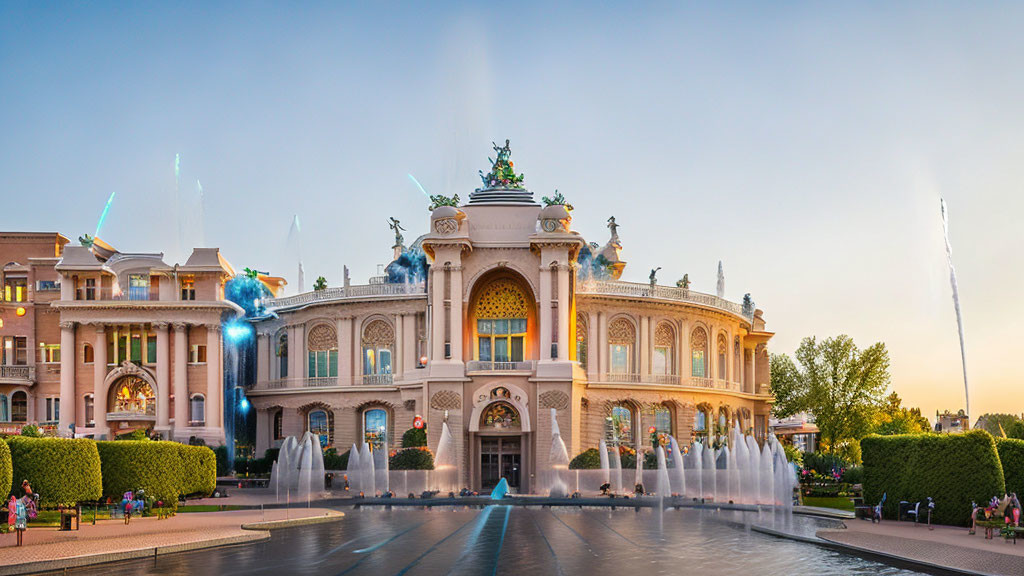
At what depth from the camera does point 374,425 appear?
238 feet

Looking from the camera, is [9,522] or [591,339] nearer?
[9,522]

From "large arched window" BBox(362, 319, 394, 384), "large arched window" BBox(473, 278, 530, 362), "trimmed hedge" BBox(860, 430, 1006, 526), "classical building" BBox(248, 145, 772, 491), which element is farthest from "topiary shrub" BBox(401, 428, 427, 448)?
"trimmed hedge" BBox(860, 430, 1006, 526)

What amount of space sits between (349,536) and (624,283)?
1575 inches

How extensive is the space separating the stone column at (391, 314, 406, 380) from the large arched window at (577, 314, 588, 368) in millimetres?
11351

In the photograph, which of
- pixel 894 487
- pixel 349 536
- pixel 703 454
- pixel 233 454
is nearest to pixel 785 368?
pixel 703 454

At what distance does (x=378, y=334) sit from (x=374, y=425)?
6.09 metres

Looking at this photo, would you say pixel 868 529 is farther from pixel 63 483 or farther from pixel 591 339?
pixel 591 339

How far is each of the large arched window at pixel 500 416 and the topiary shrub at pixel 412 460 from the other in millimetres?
5350

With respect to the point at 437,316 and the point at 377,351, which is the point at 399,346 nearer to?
the point at 377,351

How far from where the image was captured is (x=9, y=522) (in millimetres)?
35500

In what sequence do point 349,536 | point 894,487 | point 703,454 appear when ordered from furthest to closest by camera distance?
point 703,454, point 894,487, point 349,536

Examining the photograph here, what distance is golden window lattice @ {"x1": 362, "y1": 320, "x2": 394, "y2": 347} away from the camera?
236 feet

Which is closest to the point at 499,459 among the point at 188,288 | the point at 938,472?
the point at 188,288

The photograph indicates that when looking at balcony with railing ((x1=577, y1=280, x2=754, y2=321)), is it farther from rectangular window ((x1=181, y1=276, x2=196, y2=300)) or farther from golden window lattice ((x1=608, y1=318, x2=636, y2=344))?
rectangular window ((x1=181, y1=276, x2=196, y2=300))
